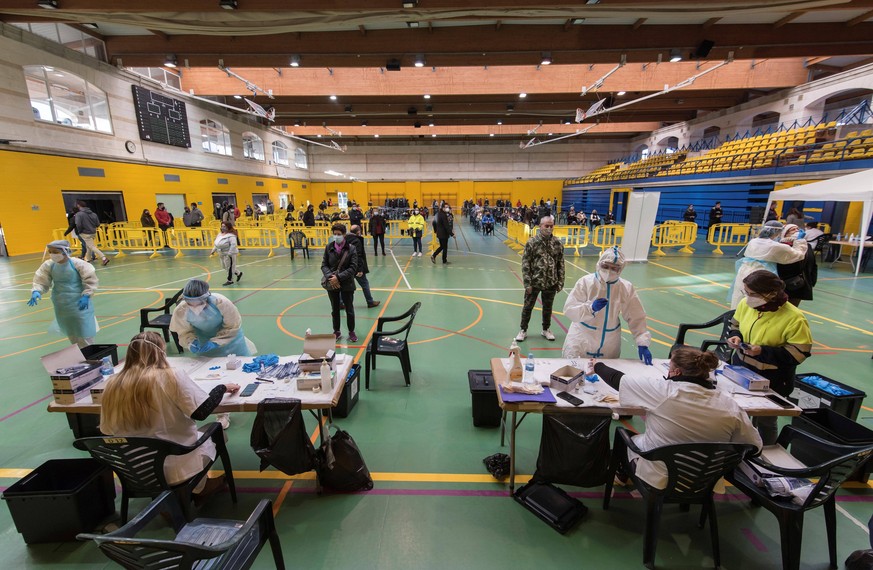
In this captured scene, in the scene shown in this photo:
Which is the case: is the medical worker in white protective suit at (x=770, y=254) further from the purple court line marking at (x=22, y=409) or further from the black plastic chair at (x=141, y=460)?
the purple court line marking at (x=22, y=409)

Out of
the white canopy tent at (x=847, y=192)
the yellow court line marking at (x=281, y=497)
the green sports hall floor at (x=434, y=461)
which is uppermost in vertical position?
the white canopy tent at (x=847, y=192)

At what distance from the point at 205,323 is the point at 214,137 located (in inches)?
1004

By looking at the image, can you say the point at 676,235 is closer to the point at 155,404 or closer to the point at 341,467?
the point at 341,467

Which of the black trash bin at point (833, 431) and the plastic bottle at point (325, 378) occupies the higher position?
the plastic bottle at point (325, 378)

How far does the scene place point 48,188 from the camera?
562 inches

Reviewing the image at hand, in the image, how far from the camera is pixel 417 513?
3.04 metres

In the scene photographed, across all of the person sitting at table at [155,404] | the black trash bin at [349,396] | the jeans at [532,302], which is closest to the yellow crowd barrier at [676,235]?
the jeans at [532,302]

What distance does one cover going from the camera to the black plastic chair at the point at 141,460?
95.3 inches

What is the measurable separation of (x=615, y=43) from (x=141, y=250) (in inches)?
747

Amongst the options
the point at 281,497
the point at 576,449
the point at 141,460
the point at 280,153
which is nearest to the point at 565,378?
the point at 576,449

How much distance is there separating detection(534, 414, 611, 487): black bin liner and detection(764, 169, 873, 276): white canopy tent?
10.5 m

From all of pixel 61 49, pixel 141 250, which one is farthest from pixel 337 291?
pixel 61 49

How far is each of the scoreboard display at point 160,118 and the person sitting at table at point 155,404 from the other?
2101cm

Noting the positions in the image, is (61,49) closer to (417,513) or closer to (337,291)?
(337,291)
